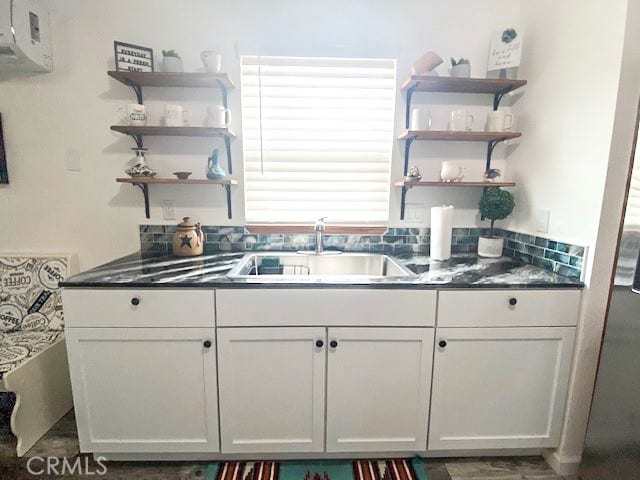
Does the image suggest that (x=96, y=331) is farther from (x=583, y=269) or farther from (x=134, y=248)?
(x=583, y=269)

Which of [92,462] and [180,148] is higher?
[180,148]

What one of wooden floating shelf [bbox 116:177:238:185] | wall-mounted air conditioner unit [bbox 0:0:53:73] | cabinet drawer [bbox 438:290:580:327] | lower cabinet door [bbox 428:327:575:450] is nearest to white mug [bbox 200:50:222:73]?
wooden floating shelf [bbox 116:177:238:185]

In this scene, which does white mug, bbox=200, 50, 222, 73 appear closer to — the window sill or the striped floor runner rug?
the window sill

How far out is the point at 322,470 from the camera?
1.42 meters

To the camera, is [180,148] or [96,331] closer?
[96,331]

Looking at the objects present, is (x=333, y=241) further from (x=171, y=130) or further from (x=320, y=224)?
(x=171, y=130)

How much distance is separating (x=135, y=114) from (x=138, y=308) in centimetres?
102

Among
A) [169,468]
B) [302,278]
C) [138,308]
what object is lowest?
[169,468]

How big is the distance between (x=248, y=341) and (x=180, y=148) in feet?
3.95

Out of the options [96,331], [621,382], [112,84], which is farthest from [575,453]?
[112,84]

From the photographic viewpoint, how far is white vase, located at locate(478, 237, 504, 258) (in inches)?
69.4

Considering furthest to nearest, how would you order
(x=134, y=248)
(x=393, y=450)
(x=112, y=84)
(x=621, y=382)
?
(x=134, y=248) < (x=112, y=84) < (x=393, y=450) < (x=621, y=382)

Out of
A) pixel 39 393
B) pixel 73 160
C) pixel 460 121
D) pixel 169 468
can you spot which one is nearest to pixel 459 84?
pixel 460 121

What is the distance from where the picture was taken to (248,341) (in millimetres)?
1322
